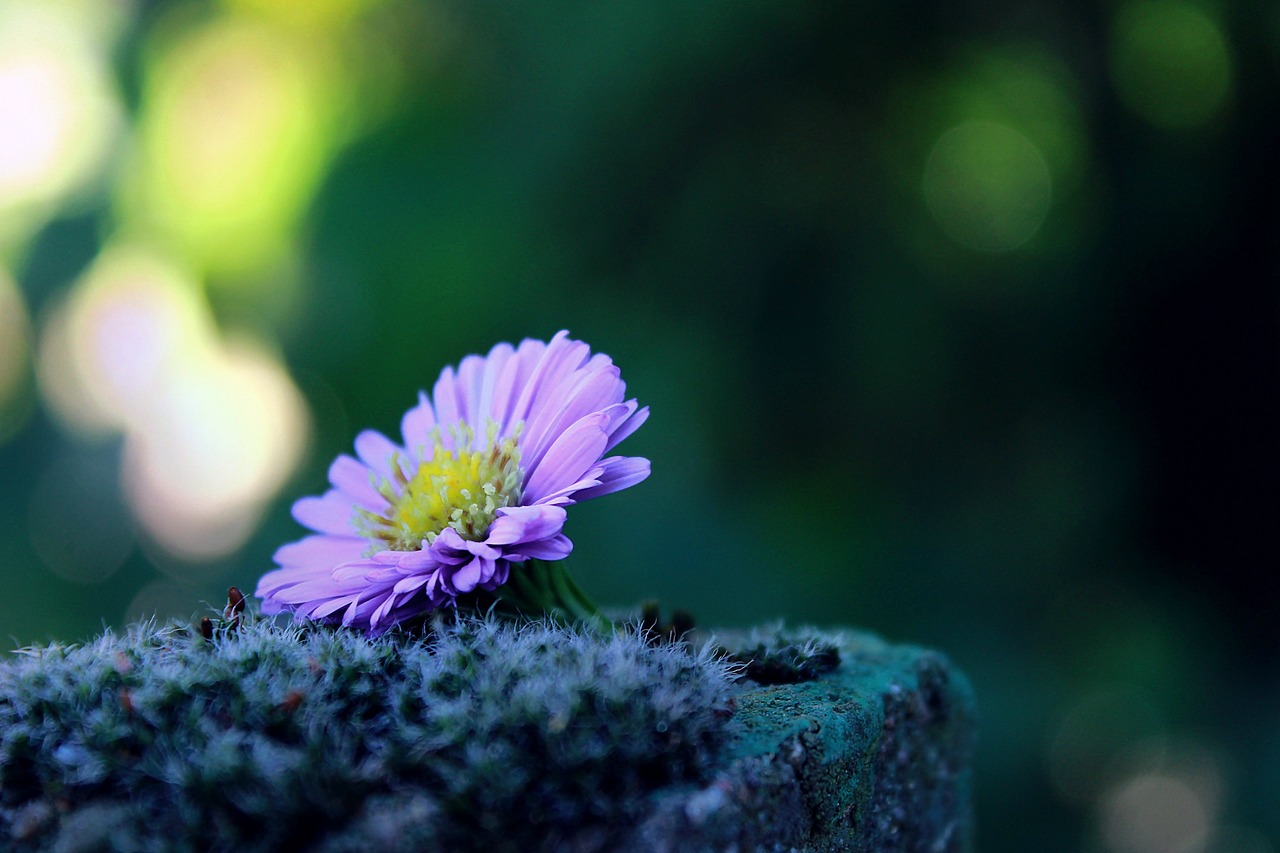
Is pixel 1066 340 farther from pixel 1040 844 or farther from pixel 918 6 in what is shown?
pixel 1040 844

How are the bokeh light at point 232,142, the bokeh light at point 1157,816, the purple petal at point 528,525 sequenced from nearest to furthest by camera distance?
the purple petal at point 528,525, the bokeh light at point 1157,816, the bokeh light at point 232,142

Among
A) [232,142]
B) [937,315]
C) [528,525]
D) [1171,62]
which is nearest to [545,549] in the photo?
[528,525]

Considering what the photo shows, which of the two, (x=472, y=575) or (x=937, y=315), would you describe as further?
(x=937, y=315)

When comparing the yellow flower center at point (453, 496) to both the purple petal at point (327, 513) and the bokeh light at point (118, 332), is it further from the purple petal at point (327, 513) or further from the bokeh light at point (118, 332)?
the bokeh light at point (118, 332)

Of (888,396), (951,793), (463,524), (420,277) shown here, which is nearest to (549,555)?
(463,524)

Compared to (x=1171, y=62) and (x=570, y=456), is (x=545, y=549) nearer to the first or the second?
(x=570, y=456)

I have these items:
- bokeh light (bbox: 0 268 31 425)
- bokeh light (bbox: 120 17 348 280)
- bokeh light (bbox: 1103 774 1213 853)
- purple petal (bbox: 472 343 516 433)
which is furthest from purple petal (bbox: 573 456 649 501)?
bokeh light (bbox: 0 268 31 425)

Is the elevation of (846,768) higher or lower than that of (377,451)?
lower

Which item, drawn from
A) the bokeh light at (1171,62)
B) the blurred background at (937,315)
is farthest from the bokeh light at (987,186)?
the bokeh light at (1171,62)
